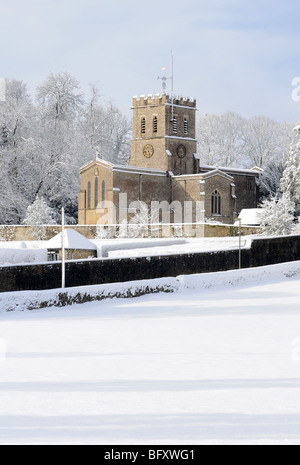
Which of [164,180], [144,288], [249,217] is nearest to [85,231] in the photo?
[164,180]

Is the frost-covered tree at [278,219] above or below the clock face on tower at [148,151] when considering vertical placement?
below

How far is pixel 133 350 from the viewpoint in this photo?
11.9 metres

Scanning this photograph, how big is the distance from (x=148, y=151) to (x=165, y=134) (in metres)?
2.53

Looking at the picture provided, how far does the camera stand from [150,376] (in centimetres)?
957

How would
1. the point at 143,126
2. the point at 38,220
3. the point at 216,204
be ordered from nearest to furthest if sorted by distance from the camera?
the point at 38,220
the point at 216,204
the point at 143,126

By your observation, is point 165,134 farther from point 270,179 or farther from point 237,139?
point 237,139

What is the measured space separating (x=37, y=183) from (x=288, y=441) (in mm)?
52556

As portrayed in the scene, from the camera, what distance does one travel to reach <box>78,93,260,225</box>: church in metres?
54.8

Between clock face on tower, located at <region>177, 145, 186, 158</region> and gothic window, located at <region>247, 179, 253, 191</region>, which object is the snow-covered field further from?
gothic window, located at <region>247, 179, 253, 191</region>

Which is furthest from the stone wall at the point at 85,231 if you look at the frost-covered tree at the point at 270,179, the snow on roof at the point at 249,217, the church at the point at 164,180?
the frost-covered tree at the point at 270,179

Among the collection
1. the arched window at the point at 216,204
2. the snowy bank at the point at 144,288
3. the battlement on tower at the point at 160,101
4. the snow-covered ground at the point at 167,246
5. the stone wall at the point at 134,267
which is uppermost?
the battlement on tower at the point at 160,101

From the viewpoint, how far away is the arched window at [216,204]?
57931 millimetres

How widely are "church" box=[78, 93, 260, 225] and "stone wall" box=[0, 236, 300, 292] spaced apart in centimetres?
2329

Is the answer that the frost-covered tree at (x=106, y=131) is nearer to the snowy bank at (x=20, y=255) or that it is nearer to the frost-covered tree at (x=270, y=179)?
the frost-covered tree at (x=270, y=179)
